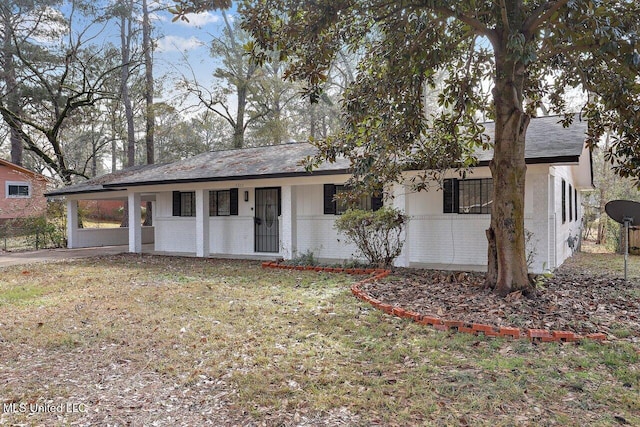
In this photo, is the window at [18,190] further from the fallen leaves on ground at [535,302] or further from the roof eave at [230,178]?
the fallen leaves on ground at [535,302]

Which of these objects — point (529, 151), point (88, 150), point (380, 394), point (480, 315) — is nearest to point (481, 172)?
point (529, 151)

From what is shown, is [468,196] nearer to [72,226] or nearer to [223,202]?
[223,202]

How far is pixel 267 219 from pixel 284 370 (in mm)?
9188

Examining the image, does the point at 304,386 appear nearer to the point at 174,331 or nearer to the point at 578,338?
the point at 174,331

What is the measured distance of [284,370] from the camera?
405 centimetres

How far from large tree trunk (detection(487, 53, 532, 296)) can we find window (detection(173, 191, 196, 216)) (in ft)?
34.0

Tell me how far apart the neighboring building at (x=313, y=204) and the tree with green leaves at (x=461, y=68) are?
162 cm

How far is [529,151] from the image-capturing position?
27.7 feet

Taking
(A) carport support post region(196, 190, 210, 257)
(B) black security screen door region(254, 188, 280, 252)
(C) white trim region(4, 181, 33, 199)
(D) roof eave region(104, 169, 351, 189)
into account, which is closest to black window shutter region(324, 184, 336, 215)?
(D) roof eave region(104, 169, 351, 189)

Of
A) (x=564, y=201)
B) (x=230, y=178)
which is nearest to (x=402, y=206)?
(x=230, y=178)

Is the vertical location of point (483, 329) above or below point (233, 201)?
below

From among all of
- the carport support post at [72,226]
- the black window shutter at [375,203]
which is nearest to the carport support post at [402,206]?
the black window shutter at [375,203]

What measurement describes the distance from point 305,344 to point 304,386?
1083mm

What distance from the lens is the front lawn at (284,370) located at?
324 cm
